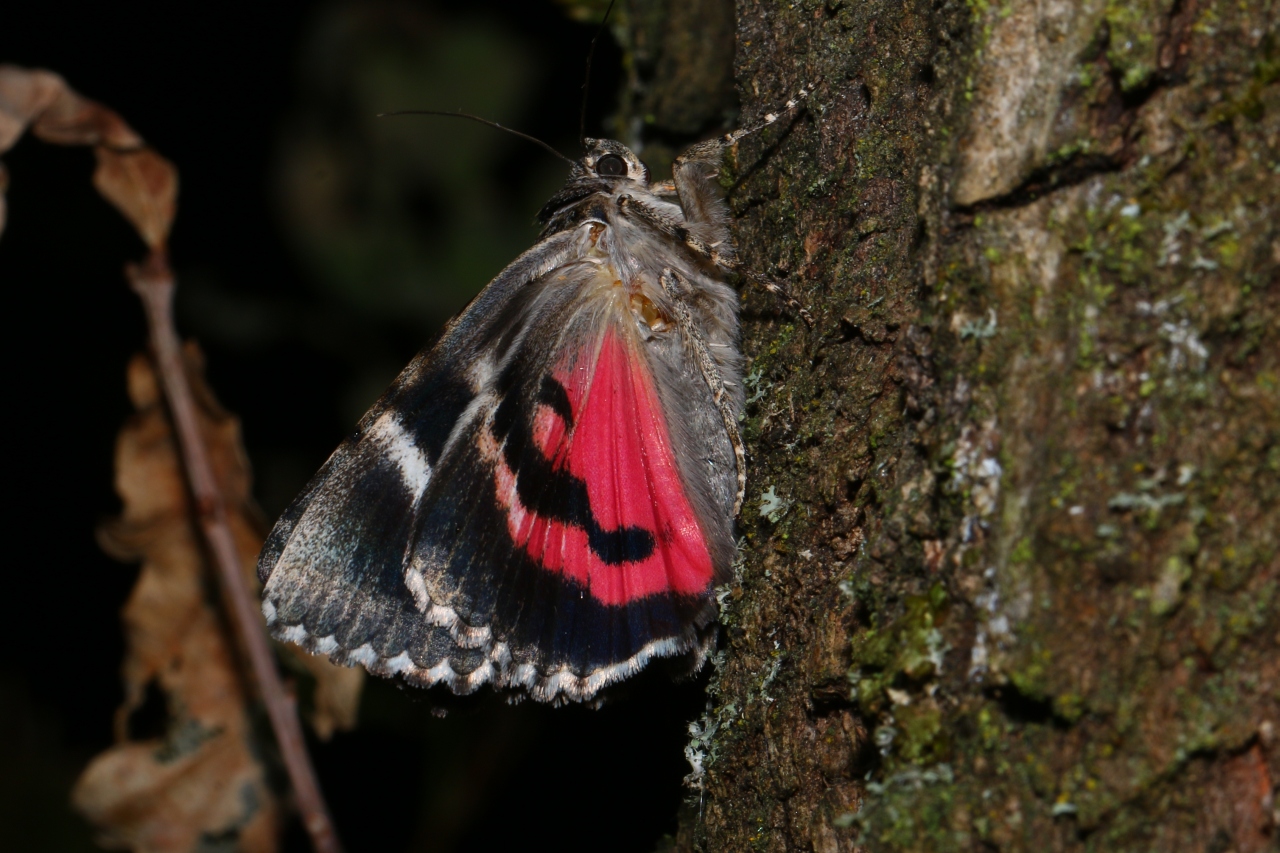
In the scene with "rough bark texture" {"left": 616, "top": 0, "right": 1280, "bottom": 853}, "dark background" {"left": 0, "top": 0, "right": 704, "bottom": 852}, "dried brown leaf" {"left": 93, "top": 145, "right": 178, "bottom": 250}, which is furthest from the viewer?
"dark background" {"left": 0, "top": 0, "right": 704, "bottom": 852}

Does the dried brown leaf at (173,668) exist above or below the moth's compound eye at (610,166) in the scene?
below

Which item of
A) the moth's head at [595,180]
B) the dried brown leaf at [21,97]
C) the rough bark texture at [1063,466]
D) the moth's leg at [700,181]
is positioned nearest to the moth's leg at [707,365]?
the moth's leg at [700,181]

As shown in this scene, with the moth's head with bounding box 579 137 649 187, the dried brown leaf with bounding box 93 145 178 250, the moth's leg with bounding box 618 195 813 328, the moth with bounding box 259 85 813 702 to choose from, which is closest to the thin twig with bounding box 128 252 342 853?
the dried brown leaf with bounding box 93 145 178 250

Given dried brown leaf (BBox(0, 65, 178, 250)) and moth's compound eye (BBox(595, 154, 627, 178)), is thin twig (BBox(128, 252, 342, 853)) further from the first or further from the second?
moth's compound eye (BBox(595, 154, 627, 178))

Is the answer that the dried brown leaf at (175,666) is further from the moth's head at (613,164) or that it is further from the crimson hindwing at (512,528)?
the moth's head at (613,164)

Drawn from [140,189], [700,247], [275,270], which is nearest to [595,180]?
[700,247]

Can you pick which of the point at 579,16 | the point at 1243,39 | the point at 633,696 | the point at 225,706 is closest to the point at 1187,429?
the point at 1243,39
